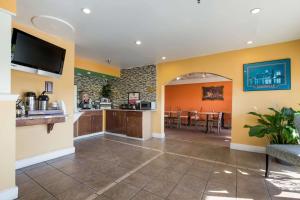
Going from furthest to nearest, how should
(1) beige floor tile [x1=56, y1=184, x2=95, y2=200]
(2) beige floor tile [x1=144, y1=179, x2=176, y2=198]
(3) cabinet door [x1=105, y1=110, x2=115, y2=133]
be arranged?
(3) cabinet door [x1=105, y1=110, x2=115, y2=133] < (2) beige floor tile [x1=144, y1=179, x2=176, y2=198] < (1) beige floor tile [x1=56, y1=184, x2=95, y2=200]

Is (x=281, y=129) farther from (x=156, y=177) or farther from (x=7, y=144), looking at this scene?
(x=7, y=144)

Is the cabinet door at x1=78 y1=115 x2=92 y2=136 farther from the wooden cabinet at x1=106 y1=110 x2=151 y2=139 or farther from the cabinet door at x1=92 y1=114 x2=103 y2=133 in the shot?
the wooden cabinet at x1=106 y1=110 x2=151 y2=139

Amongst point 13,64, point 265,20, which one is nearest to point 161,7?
point 265,20

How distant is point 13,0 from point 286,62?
17.2 ft

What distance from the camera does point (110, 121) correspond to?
589 cm

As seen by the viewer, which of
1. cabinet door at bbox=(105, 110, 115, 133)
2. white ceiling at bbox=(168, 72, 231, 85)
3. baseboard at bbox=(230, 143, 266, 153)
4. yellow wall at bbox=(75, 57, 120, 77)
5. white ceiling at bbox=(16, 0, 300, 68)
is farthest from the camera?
white ceiling at bbox=(168, 72, 231, 85)

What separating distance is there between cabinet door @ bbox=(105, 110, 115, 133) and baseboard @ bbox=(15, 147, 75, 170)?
2223 millimetres

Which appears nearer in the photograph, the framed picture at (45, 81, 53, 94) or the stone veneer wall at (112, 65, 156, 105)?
the framed picture at (45, 81, 53, 94)

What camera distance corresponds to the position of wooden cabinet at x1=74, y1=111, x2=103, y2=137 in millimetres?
5074

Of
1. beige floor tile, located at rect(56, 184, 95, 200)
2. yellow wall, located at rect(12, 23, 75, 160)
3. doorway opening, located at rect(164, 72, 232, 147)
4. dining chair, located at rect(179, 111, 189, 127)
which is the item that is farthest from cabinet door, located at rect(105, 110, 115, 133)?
dining chair, located at rect(179, 111, 189, 127)

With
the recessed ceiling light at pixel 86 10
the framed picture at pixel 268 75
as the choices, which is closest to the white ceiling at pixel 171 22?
the recessed ceiling light at pixel 86 10

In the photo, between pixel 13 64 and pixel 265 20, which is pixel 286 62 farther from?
pixel 13 64

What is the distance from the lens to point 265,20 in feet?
8.74

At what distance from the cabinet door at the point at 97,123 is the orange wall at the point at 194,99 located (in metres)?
4.84
